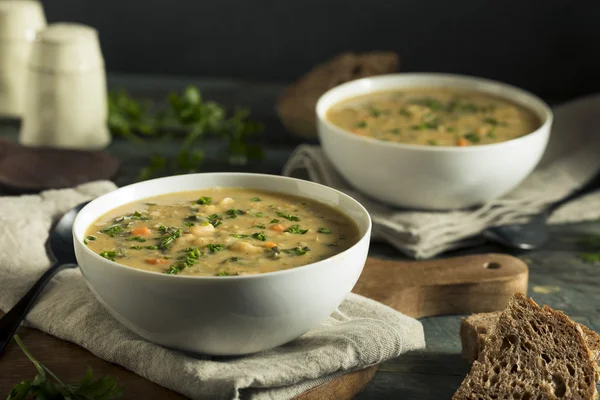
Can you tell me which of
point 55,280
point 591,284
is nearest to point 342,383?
point 55,280

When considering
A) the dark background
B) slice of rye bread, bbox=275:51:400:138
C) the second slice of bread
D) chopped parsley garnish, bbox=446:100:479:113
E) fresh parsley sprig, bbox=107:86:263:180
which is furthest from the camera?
the dark background

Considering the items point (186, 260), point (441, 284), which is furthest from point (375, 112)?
point (186, 260)

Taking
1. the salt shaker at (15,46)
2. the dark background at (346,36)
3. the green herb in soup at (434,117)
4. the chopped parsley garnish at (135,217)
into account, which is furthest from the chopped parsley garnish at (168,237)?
the dark background at (346,36)

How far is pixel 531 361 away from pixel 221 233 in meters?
0.78

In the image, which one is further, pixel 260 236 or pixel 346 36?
pixel 346 36

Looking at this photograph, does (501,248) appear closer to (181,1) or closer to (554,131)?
(554,131)

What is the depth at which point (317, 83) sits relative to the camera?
3.93m

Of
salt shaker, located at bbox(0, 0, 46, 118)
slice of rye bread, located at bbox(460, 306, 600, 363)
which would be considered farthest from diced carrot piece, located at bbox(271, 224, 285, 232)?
salt shaker, located at bbox(0, 0, 46, 118)

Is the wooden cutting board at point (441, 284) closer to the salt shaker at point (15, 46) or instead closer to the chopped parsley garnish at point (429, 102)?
the chopped parsley garnish at point (429, 102)

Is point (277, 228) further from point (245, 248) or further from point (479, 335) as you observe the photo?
point (479, 335)

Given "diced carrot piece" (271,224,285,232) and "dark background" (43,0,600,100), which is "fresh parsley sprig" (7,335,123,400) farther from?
"dark background" (43,0,600,100)

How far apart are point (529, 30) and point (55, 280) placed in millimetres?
3023

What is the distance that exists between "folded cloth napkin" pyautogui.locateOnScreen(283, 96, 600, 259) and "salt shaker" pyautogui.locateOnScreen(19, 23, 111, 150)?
884mm

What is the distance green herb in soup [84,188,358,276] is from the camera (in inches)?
75.8
